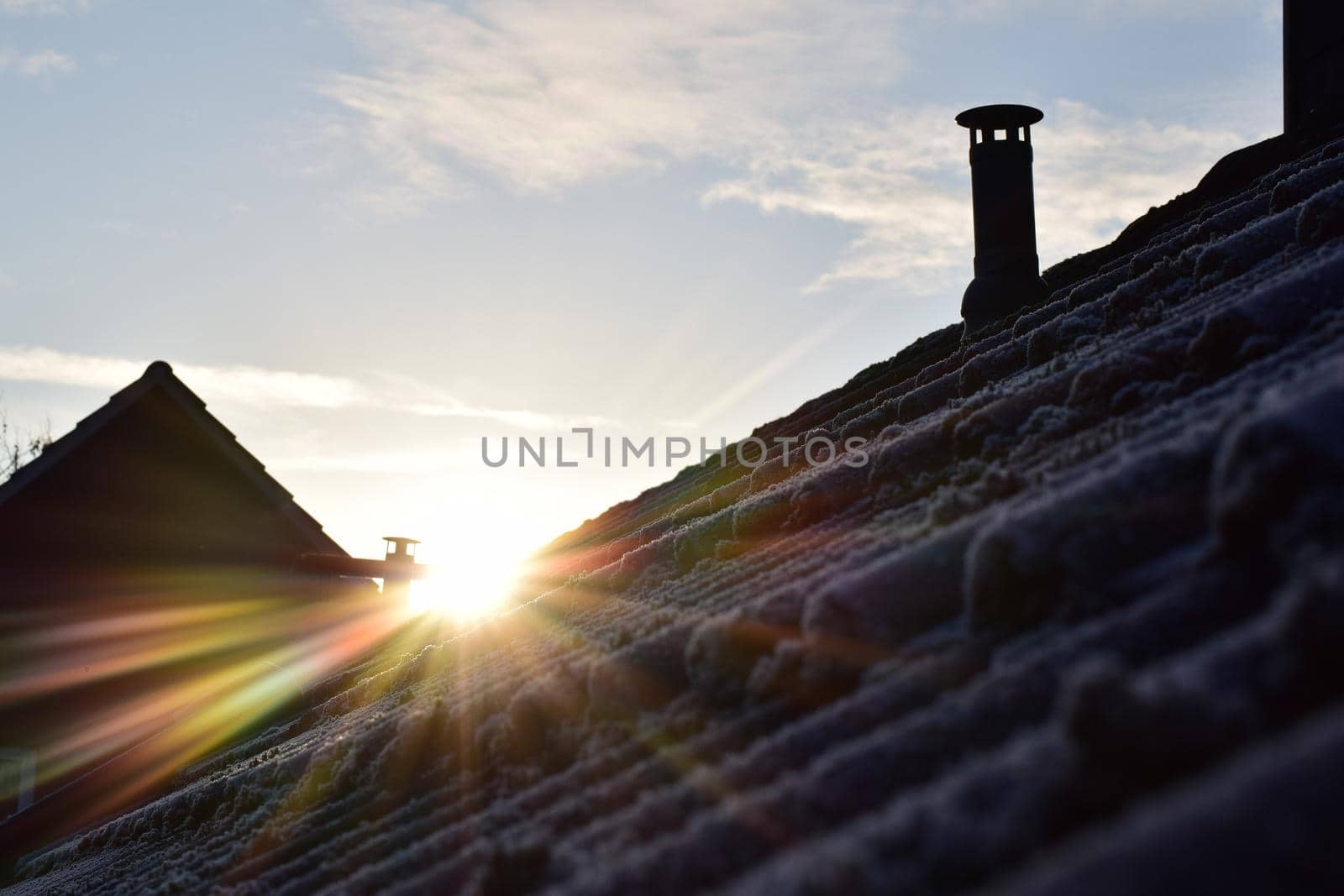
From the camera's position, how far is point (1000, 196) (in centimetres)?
959

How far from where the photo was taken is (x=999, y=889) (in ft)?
3.67

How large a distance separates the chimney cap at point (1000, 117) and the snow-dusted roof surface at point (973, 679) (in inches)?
196

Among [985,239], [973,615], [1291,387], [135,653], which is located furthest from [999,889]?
[135,653]

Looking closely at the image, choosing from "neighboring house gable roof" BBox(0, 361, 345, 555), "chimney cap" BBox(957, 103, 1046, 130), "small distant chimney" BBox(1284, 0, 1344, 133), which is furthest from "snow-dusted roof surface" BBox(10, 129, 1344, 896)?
"neighboring house gable roof" BBox(0, 361, 345, 555)

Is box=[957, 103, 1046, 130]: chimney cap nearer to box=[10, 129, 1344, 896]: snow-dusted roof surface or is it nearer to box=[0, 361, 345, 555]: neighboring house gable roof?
box=[10, 129, 1344, 896]: snow-dusted roof surface

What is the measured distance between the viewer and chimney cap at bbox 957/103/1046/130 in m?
9.55

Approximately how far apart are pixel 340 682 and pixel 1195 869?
26.4 feet

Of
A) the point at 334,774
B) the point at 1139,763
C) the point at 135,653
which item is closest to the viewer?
the point at 1139,763

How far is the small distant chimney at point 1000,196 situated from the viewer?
29.9 ft

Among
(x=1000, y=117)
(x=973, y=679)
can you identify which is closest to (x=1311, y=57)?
(x=1000, y=117)

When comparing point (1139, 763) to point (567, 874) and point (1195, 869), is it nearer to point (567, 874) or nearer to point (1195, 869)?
point (1195, 869)

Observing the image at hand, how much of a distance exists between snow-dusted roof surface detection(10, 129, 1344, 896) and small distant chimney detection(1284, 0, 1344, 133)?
20.4 ft

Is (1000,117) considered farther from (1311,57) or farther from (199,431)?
(199,431)

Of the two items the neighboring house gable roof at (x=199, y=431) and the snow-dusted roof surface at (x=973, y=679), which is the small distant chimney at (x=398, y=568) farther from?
the snow-dusted roof surface at (x=973, y=679)
